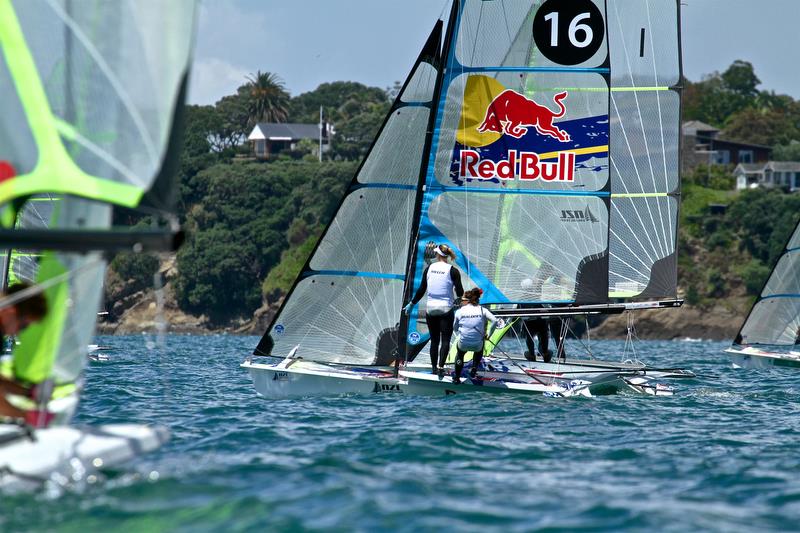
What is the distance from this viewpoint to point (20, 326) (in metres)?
9.41

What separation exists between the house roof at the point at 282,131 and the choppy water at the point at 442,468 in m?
91.0

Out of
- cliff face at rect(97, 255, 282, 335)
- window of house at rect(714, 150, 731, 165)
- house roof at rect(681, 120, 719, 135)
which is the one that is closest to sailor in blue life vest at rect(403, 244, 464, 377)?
cliff face at rect(97, 255, 282, 335)

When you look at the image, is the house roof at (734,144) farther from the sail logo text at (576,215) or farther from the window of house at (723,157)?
the sail logo text at (576,215)

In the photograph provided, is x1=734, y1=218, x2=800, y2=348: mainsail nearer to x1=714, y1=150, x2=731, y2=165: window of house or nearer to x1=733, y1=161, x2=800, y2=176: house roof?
x1=733, y1=161, x2=800, y2=176: house roof

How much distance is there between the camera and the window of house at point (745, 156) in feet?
340

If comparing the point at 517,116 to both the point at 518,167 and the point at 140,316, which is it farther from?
the point at 140,316

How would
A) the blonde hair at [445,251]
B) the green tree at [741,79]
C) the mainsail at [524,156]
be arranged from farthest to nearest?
the green tree at [741,79], the mainsail at [524,156], the blonde hair at [445,251]

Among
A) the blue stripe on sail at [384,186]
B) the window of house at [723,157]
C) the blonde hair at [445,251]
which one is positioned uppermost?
the window of house at [723,157]

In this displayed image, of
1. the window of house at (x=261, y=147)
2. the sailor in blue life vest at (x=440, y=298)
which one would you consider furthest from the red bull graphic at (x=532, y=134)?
the window of house at (x=261, y=147)


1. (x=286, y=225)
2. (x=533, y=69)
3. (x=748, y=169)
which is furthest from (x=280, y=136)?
(x=533, y=69)

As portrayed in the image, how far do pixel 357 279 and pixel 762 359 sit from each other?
15.3 meters

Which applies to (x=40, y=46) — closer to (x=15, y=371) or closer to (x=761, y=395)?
(x=15, y=371)

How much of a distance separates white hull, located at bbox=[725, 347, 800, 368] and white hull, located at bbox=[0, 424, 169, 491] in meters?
22.2

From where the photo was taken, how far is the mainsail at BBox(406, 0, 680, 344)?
17578mm
